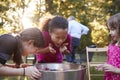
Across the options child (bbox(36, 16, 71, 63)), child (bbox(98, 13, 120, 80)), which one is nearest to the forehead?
child (bbox(36, 16, 71, 63))

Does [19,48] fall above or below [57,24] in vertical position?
below

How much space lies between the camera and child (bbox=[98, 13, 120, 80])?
1572mm

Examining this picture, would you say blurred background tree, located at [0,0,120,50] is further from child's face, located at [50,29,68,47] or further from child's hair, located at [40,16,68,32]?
child's face, located at [50,29,68,47]

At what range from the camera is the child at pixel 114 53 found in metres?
1.57

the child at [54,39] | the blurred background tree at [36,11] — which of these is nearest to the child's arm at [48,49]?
the child at [54,39]

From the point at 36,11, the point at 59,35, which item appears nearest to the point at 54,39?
the point at 59,35

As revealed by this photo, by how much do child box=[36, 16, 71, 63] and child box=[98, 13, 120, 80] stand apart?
10.2 inches

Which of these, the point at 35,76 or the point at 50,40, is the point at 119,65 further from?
the point at 35,76

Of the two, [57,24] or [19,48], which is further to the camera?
[57,24]

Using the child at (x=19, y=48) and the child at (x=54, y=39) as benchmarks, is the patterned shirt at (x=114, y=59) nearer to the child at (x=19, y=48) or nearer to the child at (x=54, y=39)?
the child at (x=54, y=39)

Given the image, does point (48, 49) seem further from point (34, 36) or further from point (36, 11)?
point (36, 11)

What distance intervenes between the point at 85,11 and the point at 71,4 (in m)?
1.11

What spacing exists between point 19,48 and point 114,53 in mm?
611

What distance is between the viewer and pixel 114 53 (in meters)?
1.70
